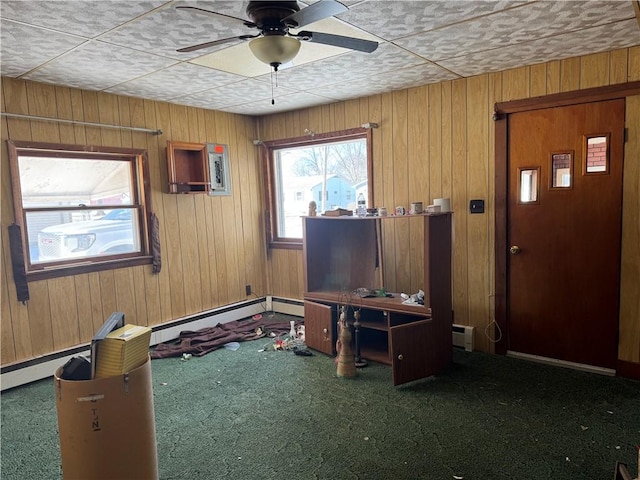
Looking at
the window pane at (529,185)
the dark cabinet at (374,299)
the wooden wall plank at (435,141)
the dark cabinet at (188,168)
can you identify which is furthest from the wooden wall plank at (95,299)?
the window pane at (529,185)

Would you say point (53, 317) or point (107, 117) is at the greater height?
point (107, 117)

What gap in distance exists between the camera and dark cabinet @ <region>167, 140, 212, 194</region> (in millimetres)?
4211

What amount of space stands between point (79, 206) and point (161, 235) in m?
0.81

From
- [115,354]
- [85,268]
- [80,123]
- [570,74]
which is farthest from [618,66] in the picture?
[85,268]

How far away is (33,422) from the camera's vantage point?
2.77 metres

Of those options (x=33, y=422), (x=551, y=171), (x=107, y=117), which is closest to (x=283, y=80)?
(x=107, y=117)

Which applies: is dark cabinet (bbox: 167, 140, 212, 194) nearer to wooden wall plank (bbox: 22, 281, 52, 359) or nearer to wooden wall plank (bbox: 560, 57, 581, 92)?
wooden wall plank (bbox: 22, 281, 52, 359)

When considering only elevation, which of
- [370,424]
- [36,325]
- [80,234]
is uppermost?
[80,234]

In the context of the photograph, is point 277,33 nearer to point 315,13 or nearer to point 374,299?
point 315,13

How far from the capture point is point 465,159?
145 inches

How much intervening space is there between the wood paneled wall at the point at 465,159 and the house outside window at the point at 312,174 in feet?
0.62

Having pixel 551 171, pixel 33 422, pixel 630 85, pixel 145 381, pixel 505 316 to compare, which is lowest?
pixel 33 422

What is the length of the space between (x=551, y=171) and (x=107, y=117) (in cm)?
380

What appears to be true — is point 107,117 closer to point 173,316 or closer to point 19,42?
point 19,42
